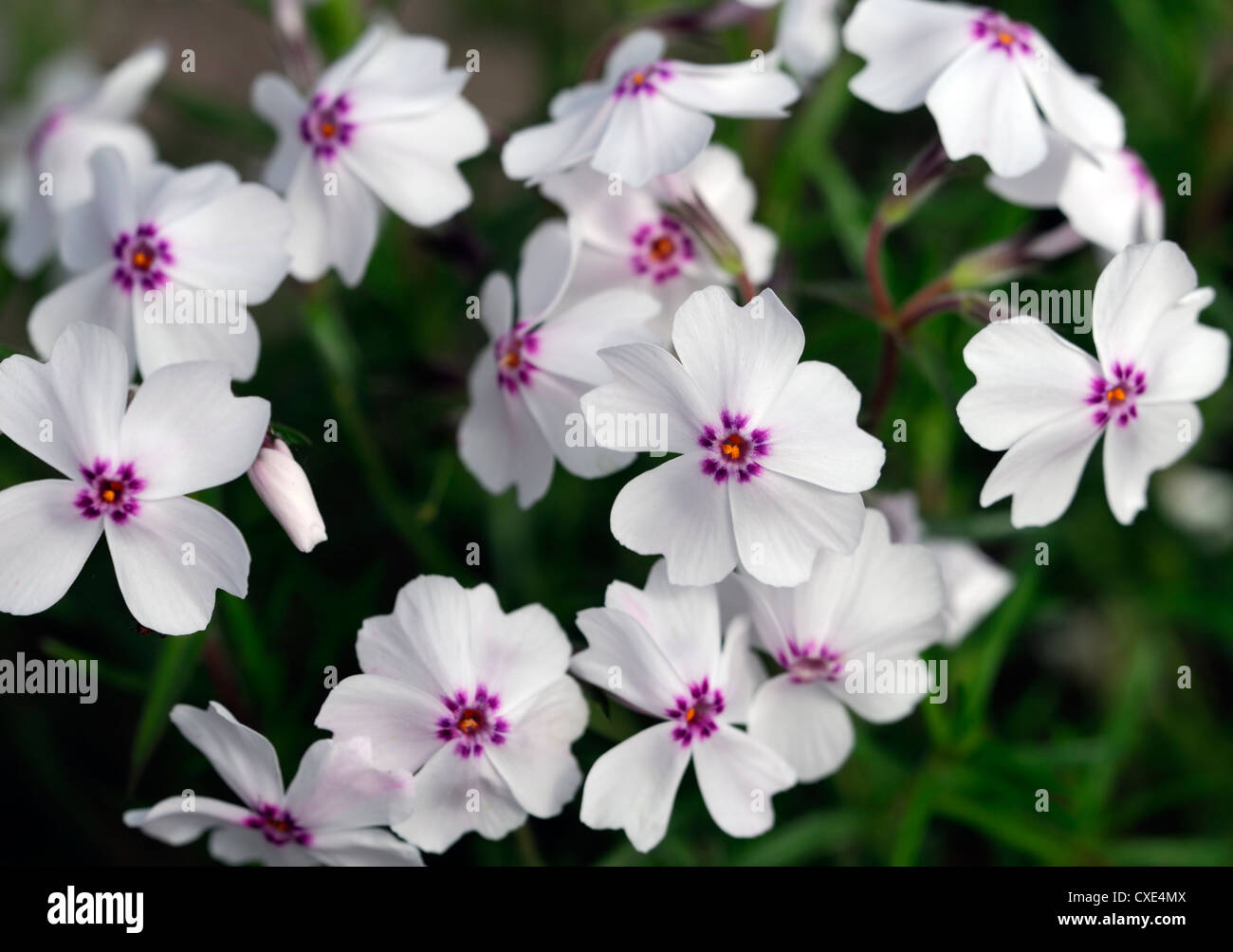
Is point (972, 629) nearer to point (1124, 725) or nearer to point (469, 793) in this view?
point (1124, 725)

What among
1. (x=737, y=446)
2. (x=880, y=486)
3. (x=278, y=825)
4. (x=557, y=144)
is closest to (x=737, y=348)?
(x=737, y=446)

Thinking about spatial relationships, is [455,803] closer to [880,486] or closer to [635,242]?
[635,242]

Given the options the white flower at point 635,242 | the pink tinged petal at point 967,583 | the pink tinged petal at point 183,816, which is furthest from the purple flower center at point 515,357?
the pink tinged petal at point 967,583

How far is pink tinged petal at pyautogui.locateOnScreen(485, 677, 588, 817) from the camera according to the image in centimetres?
92

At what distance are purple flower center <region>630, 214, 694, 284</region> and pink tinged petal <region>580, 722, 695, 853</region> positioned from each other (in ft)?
1.39

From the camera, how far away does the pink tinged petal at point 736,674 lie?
37.0 inches

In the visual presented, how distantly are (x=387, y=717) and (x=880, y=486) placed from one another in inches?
30.1

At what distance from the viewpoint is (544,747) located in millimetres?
926

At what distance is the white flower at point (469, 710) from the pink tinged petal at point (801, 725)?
0.49ft

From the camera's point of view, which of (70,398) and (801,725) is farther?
(801,725)

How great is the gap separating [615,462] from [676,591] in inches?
4.4

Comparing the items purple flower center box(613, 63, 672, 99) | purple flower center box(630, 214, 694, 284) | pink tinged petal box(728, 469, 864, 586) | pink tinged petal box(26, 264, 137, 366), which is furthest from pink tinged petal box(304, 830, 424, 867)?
purple flower center box(613, 63, 672, 99)

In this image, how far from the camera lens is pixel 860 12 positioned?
1.08 metres

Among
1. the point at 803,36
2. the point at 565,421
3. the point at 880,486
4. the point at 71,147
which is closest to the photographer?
the point at 565,421
